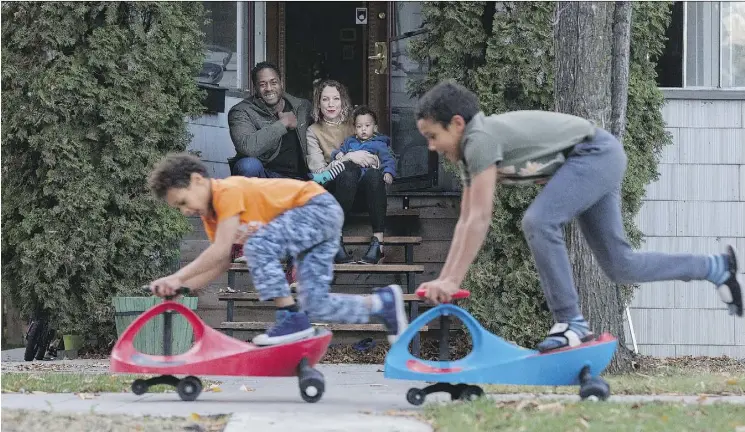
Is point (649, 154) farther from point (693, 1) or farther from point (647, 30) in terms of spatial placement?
point (693, 1)

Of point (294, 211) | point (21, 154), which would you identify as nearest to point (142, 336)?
point (21, 154)

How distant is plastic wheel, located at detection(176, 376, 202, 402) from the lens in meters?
5.16

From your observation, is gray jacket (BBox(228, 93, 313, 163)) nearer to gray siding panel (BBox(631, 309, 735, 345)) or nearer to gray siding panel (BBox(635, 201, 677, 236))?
gray siding panel (BBox(635, 201, 677, 236))

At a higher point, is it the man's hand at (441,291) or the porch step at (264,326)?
the man's hand at (441,291)

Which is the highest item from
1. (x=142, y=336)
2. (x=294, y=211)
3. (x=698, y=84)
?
(x=698, y=84)

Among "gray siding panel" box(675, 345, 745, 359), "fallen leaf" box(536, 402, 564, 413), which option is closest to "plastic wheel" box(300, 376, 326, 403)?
"fallen leaf" box(536, 402, 564, 413)

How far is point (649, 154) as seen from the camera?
842cm

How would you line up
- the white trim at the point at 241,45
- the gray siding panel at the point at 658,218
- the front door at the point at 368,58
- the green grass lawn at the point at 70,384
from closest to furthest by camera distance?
the green grass lawn at the point at 70,384, the gray siding panel at the point at 658,218, the front door at the point at 368,58, the white trim at the point at 241,45

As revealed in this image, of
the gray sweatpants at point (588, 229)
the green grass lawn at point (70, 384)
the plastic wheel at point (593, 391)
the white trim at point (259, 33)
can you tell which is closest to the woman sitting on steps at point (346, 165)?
Result: the white trim at point (259, 33)

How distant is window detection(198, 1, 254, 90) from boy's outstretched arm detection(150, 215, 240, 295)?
515 centimetres

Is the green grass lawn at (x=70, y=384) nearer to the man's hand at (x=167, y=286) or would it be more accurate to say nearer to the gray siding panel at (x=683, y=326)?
the man's hand at (x=167, y=286)

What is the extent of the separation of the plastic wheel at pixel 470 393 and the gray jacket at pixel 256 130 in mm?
4147

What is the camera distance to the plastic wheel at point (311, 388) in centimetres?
506

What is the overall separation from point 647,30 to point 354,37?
548cm
